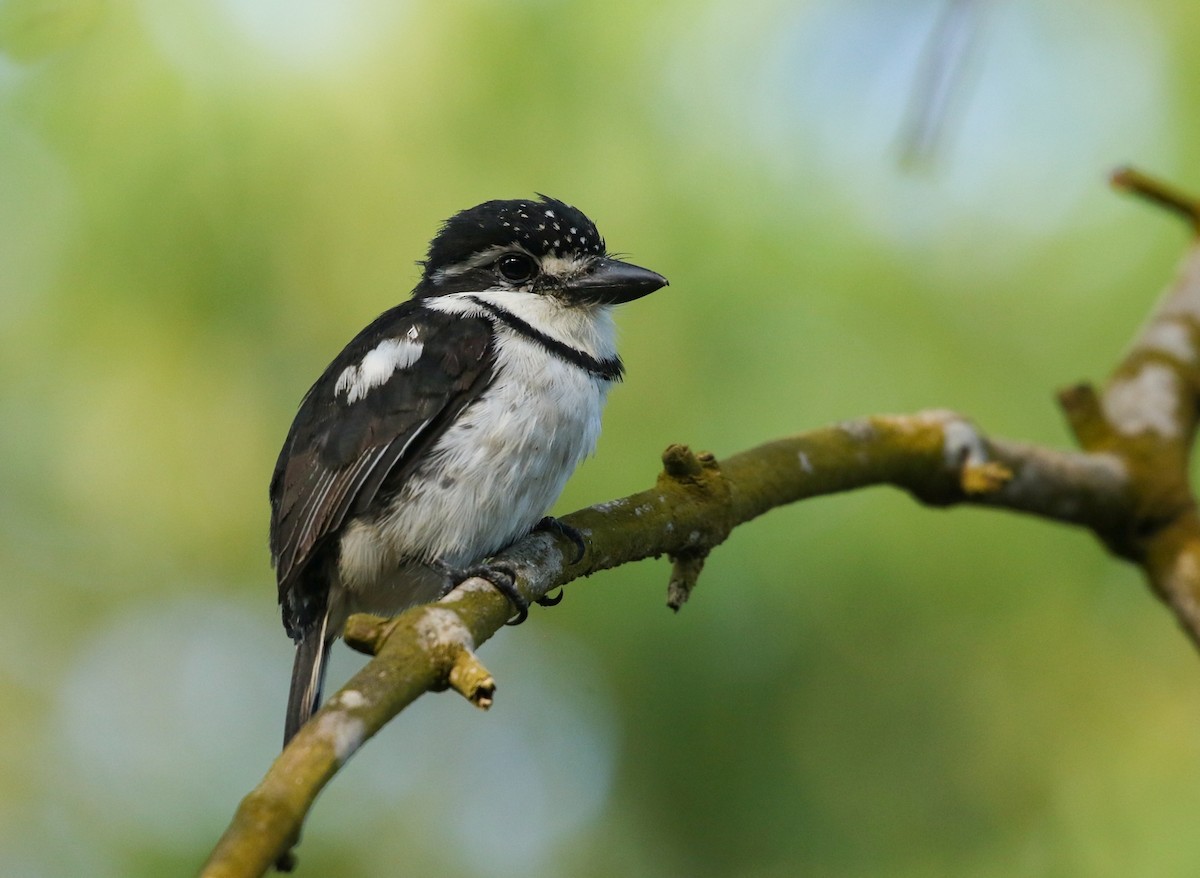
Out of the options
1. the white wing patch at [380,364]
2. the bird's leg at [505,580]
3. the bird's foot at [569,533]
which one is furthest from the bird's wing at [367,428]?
the bird's leg at [505,580]

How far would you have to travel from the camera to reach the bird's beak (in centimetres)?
334

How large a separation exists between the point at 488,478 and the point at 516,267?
764 millimetres

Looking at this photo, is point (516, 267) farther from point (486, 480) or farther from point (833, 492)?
point (833, 492)

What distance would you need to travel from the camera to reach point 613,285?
334cm

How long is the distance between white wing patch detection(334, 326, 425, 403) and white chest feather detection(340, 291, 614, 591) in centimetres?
22

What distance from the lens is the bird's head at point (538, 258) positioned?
336 centimetres

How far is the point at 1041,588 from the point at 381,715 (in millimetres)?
3689

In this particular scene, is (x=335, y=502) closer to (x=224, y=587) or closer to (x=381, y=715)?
(x=381, y=715)

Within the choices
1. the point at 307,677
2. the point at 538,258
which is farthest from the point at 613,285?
the point at 307,677

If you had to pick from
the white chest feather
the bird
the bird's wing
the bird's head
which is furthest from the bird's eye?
the white chest feather

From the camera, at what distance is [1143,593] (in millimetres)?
5047

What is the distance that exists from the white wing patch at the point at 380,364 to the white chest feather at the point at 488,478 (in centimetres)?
22

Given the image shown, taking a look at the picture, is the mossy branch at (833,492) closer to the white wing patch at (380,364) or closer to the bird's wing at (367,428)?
the bird's wing at (367,428)

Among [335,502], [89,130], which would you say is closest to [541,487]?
[335,502]
